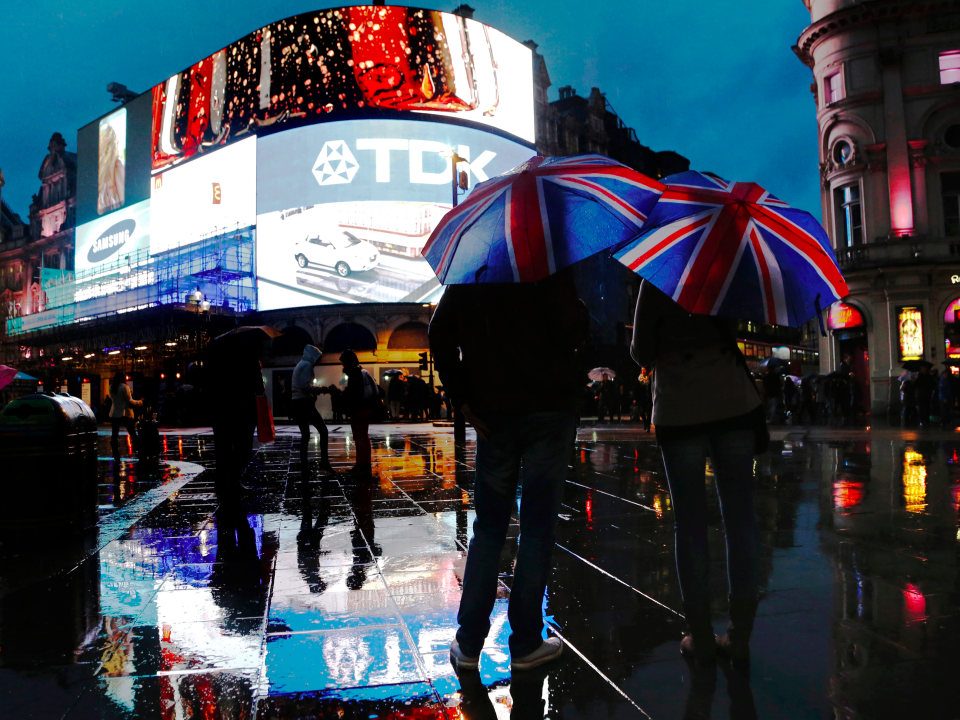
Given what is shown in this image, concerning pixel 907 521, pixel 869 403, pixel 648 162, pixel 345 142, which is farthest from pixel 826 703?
pixel 648 162

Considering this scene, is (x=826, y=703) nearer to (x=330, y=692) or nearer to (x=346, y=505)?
(x=330, y=692)

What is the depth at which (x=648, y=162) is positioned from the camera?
58.0m

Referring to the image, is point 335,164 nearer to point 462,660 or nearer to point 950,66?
point 950,66

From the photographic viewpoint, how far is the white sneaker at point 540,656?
285 centimetres

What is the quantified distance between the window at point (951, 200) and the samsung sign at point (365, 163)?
19978 millimetres

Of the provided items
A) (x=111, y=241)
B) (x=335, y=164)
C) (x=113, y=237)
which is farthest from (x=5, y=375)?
(x=111, y=241)

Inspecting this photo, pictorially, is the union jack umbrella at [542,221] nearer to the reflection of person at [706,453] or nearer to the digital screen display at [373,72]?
the reflection of person at [706,453]

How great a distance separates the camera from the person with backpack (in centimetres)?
916

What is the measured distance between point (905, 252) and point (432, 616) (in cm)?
2885

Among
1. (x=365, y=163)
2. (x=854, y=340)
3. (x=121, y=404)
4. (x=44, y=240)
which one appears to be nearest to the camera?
(x=121, y=404)

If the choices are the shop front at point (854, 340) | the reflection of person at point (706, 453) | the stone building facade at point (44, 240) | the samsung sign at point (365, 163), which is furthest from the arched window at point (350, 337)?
the reflection of person at point (706, 453)

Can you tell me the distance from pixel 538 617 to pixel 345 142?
122 feet

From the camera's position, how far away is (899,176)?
2709 centimetres

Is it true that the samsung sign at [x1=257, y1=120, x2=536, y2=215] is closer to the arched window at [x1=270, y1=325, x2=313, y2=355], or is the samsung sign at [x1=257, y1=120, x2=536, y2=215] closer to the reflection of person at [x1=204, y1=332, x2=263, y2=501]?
the arched window at [x1=270, y1=325, x2=313, y2=355]
